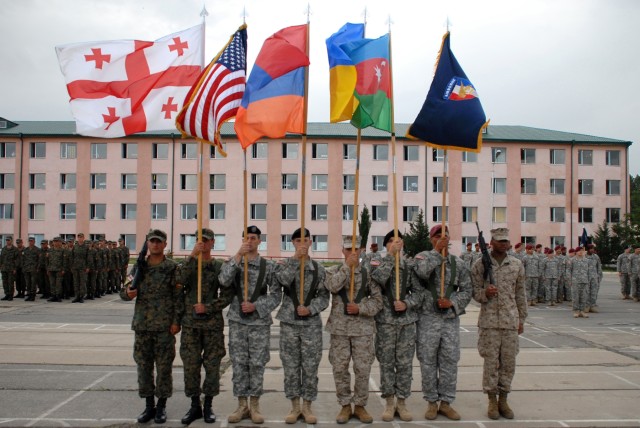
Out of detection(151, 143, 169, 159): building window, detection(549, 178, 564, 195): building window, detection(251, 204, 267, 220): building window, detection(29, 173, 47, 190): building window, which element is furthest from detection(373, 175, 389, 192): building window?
detection(29, 173, 47, 190): building window

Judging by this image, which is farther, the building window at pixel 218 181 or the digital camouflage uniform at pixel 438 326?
the building window at pixel 218 181

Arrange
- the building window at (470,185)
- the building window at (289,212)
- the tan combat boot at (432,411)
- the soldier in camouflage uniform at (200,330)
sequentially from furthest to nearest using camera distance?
the building window at (470,185)
the building window at (289,212)
the tan combat boot at (432,411)
the soldier in camouflage uniform at (200,330)

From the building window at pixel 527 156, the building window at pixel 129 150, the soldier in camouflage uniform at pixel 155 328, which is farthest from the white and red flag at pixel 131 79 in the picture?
the building window at pixel 527 156

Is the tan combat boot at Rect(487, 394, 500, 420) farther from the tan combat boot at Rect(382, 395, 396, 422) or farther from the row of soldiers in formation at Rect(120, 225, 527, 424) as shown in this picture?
the tan combat boot at Rect(382, 395, 396, 422)

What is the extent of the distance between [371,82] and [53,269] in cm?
1492

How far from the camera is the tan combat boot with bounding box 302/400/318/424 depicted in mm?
6107

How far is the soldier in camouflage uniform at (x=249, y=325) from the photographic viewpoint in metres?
6.19

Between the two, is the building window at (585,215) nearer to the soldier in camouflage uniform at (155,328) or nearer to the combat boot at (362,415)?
the combat boot at (362,415)

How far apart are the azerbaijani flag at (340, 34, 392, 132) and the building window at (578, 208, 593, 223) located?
145 ft

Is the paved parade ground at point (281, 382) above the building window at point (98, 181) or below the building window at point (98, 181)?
below

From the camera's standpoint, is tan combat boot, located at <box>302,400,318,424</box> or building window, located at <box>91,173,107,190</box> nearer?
tan combat boot, located at <box>302,400,318,424</box>

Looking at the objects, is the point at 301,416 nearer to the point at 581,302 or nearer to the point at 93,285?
the point at 581,302

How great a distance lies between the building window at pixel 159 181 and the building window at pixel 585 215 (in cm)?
3251

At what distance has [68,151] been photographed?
149ft
